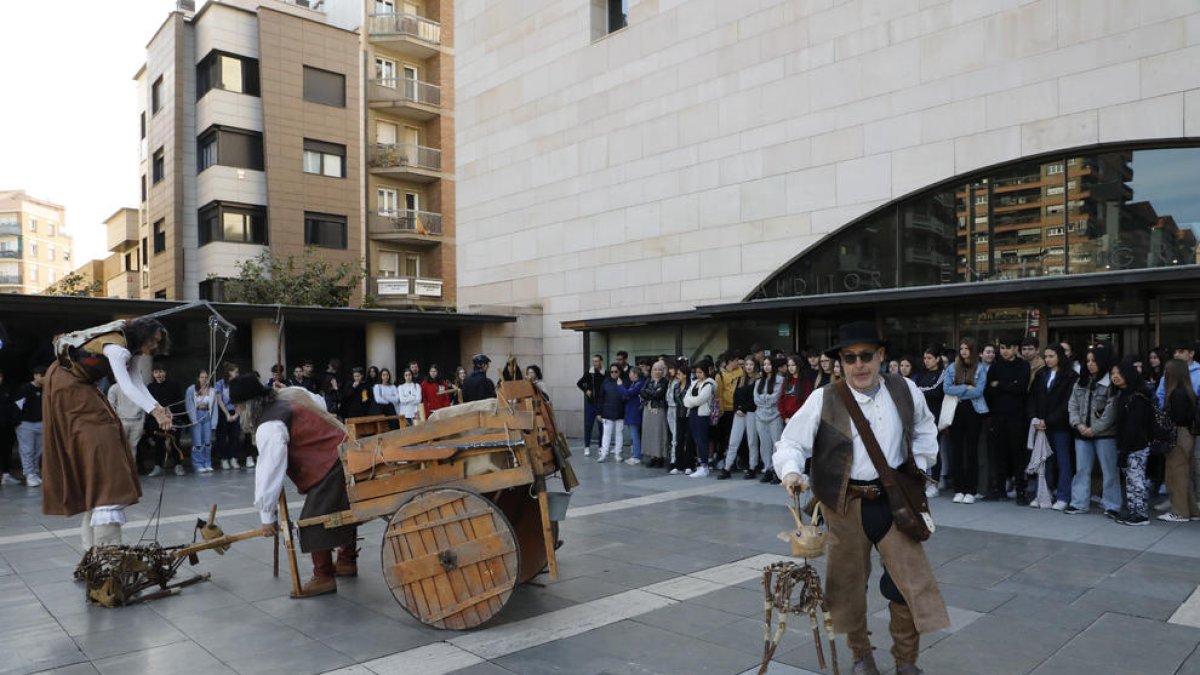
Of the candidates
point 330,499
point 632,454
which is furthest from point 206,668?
point 632,454

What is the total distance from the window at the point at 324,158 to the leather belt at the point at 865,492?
2934 cm

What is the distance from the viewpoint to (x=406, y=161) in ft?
102

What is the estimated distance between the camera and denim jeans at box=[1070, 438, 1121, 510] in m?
8.22

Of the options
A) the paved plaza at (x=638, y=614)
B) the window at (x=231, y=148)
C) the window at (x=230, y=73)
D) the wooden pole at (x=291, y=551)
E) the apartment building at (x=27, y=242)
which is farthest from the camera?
the apartment building at (x=27, y=242)

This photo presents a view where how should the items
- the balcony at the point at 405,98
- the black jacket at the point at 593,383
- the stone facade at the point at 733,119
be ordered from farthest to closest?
the balcony at the point at 405,98, the black jacket at the point at 593,383, the stone facade at the point at 733,119

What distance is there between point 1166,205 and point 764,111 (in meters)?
6.82

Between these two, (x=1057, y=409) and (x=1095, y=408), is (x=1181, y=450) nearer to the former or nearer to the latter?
(x=1095, y=408)

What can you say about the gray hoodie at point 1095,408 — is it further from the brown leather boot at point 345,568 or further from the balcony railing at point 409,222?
the balcony railing at point 409,222

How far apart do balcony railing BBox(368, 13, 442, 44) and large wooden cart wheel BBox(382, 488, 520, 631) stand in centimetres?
2981

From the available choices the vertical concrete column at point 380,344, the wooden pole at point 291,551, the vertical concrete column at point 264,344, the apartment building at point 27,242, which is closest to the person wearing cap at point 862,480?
the wooden pole at point 291,551

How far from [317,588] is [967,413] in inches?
305

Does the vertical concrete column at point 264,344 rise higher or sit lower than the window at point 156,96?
lower

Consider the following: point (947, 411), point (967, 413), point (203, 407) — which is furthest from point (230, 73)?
point (967, 413)

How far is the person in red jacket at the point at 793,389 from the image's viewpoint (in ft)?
36.2
